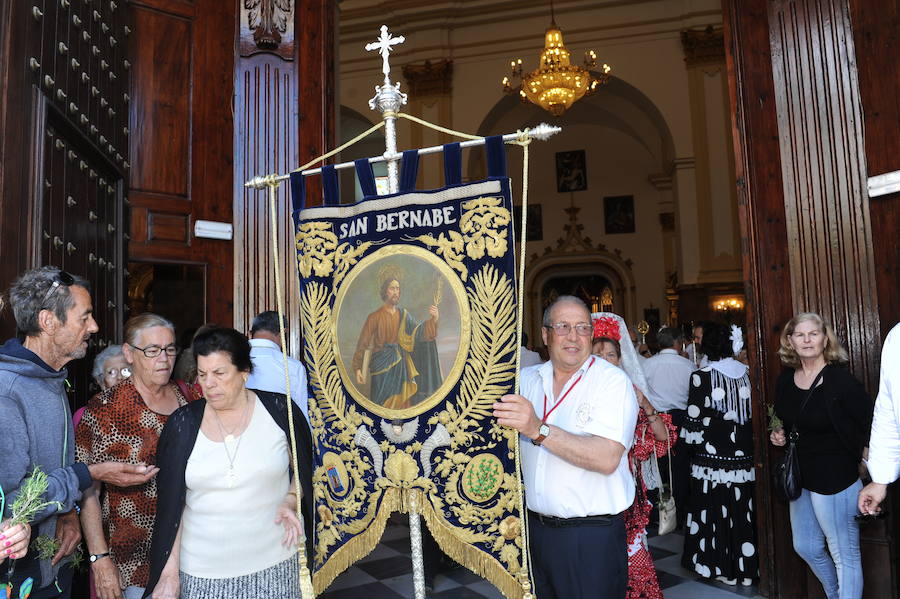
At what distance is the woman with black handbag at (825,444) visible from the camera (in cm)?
346

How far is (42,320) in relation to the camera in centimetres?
226

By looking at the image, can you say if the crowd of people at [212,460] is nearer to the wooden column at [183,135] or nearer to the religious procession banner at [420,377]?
the religious procession banner at [420,377]

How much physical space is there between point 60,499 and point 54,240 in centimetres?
179

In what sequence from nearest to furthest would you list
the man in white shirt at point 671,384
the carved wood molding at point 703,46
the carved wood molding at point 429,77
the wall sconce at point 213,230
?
the wall sconce at point 213,230, the man in white shirt at point 671,384, the carved wood molding at point 703,46, the carved wood molding at point 429,77

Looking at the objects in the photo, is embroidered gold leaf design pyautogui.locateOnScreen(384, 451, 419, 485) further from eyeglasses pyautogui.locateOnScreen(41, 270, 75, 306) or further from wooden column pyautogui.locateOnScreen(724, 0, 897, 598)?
wooden column pyautogui.locateOnScreen(724, 0, 897, 598)

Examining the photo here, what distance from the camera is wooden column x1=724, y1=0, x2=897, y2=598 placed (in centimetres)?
409

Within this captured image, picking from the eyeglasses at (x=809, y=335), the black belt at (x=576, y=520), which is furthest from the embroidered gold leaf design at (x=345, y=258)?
the eyeglasses at (x=809, y=335)

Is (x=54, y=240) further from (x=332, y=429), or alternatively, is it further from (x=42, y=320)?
(x=332, y=429)

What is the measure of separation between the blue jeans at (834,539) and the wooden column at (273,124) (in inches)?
136

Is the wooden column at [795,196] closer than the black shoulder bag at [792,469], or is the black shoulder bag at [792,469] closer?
the black shoulder bag at [792,469]

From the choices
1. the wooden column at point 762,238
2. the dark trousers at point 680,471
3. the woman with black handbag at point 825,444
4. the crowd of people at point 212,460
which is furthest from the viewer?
the dark trousers at point 680,471

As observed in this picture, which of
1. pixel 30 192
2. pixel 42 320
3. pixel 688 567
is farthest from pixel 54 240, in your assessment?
pixel 688 567

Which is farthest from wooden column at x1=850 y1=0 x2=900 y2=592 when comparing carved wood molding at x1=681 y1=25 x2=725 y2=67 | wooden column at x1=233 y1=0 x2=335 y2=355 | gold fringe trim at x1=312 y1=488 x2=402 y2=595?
carved wood molding at x1=681 y1=25 x2=725 y2=67

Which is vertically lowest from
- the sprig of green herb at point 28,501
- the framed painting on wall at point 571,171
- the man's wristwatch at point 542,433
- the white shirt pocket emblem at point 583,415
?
the sprig of green herb at point 28,501
